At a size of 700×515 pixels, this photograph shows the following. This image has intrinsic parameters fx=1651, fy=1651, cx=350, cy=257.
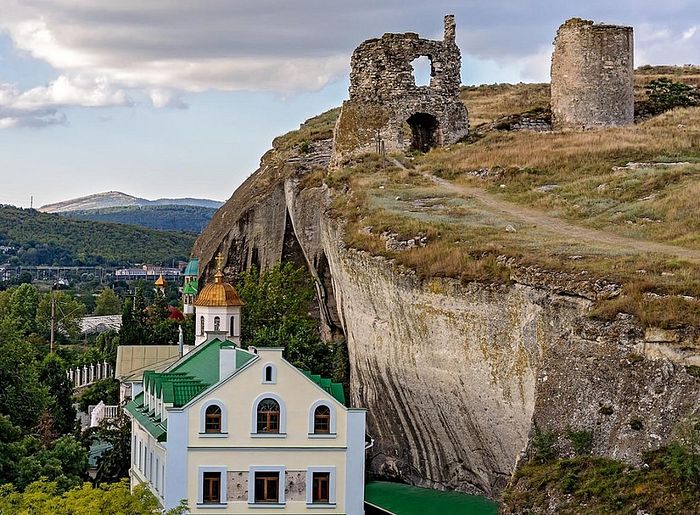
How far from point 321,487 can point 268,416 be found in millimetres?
2491

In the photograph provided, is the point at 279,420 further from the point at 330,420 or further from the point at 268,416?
the point at 330,420

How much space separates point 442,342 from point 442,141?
78.1 ft

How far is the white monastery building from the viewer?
1779 inches

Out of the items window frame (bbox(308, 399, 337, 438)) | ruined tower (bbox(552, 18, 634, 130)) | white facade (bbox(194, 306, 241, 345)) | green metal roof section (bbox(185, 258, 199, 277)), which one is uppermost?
ruined tower (bbox(552, 18, 634, 130))

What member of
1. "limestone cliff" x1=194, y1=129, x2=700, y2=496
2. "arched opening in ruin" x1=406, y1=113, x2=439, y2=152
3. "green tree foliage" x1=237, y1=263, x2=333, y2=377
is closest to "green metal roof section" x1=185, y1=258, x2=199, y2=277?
"green tree foliage" x1=237, y1=263, x2=333, y2=377

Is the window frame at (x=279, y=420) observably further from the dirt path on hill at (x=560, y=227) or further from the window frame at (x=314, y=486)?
the dirt path on hill at (x=560, y=227)

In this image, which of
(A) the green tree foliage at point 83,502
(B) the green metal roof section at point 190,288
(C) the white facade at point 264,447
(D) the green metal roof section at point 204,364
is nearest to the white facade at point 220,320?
(D) the green metal roof section at point 204,364

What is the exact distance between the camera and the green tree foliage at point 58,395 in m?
69.2

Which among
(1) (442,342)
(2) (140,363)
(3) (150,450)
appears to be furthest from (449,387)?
(2) (140,363)

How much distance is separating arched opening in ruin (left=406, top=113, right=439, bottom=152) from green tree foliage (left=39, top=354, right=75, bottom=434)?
18.7 m

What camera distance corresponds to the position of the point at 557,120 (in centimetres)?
7112

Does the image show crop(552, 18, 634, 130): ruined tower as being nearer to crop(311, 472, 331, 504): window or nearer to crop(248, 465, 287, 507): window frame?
crop(311, 472, 331, 504): window

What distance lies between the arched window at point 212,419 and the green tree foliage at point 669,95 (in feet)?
124

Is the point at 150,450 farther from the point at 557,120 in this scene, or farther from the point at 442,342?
the point at 557,120
